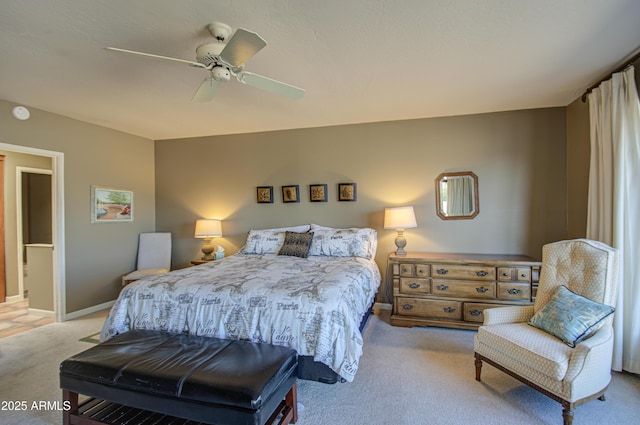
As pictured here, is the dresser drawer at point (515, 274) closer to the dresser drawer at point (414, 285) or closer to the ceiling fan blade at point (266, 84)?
the dresser drawer at point (414, 285)

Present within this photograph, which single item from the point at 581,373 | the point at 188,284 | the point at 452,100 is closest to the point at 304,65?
the point at 452,100

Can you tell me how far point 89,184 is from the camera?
427cm

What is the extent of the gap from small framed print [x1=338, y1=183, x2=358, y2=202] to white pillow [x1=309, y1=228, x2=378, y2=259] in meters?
0.54

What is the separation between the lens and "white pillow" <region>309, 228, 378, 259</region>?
388 cm

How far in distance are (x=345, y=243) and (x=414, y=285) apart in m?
0.95

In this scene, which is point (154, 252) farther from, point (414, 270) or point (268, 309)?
point (414, 270)

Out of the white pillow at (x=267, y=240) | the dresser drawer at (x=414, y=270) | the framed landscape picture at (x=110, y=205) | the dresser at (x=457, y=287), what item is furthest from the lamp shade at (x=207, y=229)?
the dresser drawer at (x=414, y=270)

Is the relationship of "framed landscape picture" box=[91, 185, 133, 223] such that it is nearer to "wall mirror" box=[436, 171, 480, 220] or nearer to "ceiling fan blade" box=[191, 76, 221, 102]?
"ceiling fan blade" box=[191, 76, 221, 102]

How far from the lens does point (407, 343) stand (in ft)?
10.3

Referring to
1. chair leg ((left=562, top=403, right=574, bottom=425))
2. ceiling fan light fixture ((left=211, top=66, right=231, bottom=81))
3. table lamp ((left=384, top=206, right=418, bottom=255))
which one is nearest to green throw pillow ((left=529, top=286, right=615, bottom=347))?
chair leg ((left=562, top=403, right=574, bottom=425))

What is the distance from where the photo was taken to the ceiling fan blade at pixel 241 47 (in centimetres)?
169

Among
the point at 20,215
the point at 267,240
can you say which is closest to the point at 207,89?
the point at 267,240

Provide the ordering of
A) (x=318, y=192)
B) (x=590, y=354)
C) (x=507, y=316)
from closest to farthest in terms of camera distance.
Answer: (x=590, y=354)
(x=507, y=316)
(x=318, y=192)

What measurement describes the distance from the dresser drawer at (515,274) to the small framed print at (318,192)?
238 centimetres
